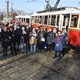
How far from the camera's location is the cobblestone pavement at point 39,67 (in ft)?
24.5

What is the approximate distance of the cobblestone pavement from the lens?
747cm

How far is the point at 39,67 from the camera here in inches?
338

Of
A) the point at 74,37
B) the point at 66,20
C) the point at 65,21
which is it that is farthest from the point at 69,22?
the point at 74,37

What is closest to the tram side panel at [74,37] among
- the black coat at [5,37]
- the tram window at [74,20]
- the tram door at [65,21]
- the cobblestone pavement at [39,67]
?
the tram window at [74,20]

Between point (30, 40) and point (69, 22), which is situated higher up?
point (69, 22)

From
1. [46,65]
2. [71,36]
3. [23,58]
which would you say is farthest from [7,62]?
[71,36]

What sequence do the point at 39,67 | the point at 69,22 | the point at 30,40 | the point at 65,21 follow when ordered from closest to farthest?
the point at 39,67 < the point at 30,40 < the point at 69,22 < the point at 65,21

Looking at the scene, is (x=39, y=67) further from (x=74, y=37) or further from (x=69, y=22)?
(x=69, y=22)

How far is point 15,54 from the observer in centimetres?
1073

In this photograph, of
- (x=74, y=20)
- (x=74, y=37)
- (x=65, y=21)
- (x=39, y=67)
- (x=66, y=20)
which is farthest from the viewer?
(x=65, y=21)

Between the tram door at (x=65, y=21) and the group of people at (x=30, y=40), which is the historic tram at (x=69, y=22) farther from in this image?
the group of people at (x=30, y=40)

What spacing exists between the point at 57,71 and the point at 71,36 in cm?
439

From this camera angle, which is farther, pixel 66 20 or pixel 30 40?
pixel 66 20

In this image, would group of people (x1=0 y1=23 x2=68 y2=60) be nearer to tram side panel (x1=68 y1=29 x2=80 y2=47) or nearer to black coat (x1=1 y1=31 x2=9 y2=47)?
black coat (x1=1 y1=31 x2=9 y2=47)
